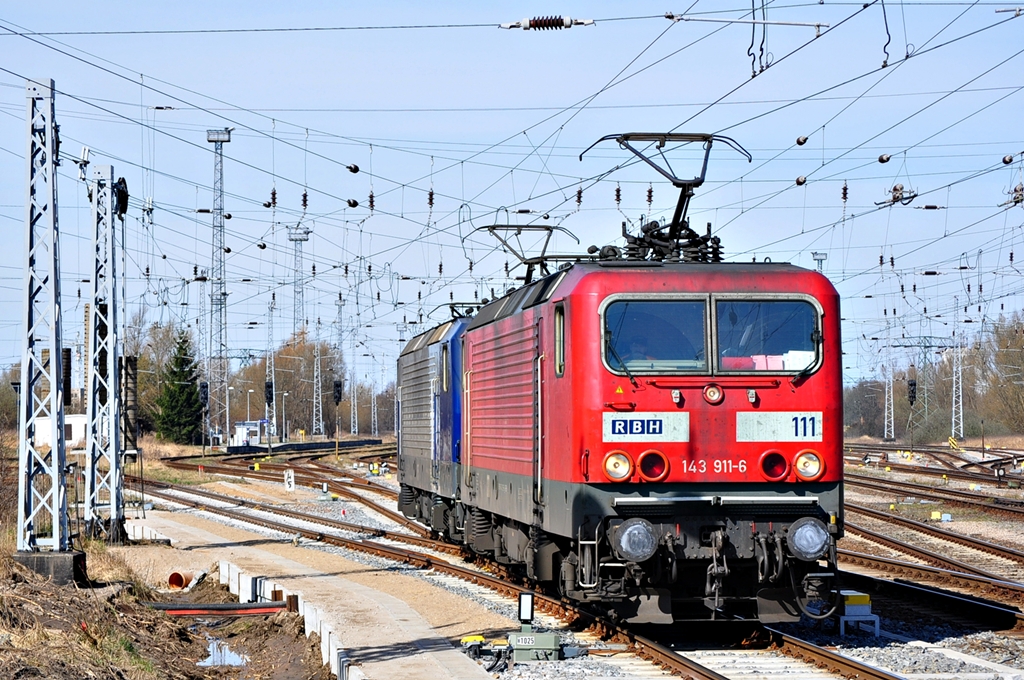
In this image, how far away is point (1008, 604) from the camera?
13.7 m

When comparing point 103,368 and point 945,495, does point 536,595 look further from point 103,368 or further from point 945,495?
point 945,495

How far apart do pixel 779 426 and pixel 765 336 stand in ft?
2.71

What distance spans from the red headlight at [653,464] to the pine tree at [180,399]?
61.3m

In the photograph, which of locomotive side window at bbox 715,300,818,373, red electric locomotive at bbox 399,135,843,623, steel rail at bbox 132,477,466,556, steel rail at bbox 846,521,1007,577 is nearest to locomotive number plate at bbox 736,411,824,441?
red electric locomotive at bbox 399,135,843,623

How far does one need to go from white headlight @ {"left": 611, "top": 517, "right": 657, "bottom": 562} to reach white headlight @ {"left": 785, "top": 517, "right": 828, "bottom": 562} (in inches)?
47.8

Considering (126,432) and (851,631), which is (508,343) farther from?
(126,432)

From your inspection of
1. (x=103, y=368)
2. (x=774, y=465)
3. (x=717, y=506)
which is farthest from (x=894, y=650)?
(x=103, y=368)

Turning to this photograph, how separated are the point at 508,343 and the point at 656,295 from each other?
10.6 ft

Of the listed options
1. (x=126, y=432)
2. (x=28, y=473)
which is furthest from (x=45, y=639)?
(x=126, y=432)

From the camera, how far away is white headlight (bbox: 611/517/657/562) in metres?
10.4

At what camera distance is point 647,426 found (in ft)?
35.4

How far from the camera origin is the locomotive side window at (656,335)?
10.9 m

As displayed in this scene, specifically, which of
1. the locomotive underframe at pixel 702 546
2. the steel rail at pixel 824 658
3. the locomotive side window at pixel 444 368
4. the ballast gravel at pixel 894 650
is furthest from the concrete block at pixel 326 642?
the locomotive side window at pixel 444 368

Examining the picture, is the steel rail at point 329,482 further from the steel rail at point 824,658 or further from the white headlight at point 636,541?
the white headlight at point 636,541
